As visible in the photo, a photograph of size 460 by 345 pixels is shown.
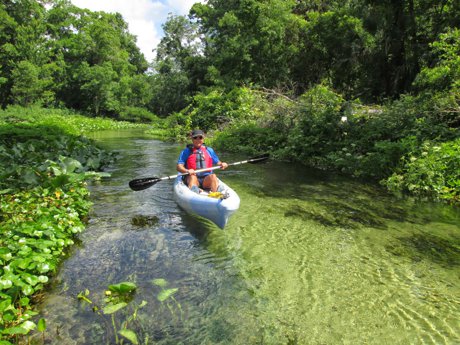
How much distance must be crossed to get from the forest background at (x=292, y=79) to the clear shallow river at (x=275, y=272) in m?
2.38

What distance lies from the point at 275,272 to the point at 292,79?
75.1 ft

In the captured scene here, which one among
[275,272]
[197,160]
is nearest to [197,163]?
[197,160]

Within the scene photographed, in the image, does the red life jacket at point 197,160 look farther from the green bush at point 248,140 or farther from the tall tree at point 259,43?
the tall tree at point 259,43

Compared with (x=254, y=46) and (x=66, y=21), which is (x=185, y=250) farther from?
(x=66, y=21)

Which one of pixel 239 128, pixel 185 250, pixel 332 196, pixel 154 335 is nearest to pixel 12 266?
pixel 154 335

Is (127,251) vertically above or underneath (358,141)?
underneath

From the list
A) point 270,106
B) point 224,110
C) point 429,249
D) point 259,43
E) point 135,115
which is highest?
point 259,43

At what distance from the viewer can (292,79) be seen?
2559 centimetres

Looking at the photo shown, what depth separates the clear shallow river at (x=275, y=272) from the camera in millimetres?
3506

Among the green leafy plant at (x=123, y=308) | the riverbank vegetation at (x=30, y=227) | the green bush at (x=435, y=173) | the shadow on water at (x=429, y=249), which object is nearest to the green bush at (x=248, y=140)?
the green bush at (x=435, y=173)

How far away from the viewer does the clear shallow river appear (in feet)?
11.5

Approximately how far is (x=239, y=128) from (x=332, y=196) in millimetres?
9662

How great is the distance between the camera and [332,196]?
848 centimetres

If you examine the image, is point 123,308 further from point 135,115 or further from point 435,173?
point 135,115
